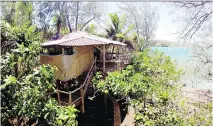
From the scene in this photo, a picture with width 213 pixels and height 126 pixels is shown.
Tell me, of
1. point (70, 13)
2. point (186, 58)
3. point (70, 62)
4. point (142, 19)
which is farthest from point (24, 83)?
point (186, 58)

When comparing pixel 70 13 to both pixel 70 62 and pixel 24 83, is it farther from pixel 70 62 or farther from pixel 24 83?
pixel 24 83

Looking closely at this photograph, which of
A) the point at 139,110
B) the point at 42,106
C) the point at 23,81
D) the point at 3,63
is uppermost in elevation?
the point at 3,63

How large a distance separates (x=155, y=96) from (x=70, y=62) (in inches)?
158

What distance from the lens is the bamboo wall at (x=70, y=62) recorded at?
8819mm

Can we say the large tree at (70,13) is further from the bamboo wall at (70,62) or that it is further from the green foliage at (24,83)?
the green foliage at (24,83)

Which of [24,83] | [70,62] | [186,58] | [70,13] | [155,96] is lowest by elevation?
[155,96]

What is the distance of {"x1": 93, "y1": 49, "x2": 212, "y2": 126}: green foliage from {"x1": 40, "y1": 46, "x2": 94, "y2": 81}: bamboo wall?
1.08 meters

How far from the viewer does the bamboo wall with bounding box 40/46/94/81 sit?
8.82m

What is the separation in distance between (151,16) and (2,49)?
18162mm

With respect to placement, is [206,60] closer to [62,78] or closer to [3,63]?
[62,78]

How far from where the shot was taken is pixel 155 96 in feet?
24.7

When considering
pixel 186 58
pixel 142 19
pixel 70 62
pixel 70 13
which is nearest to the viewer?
pixel 70 62

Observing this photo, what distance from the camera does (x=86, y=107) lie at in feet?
40.6

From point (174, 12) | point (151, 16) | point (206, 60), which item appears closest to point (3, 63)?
point (174, 12)
